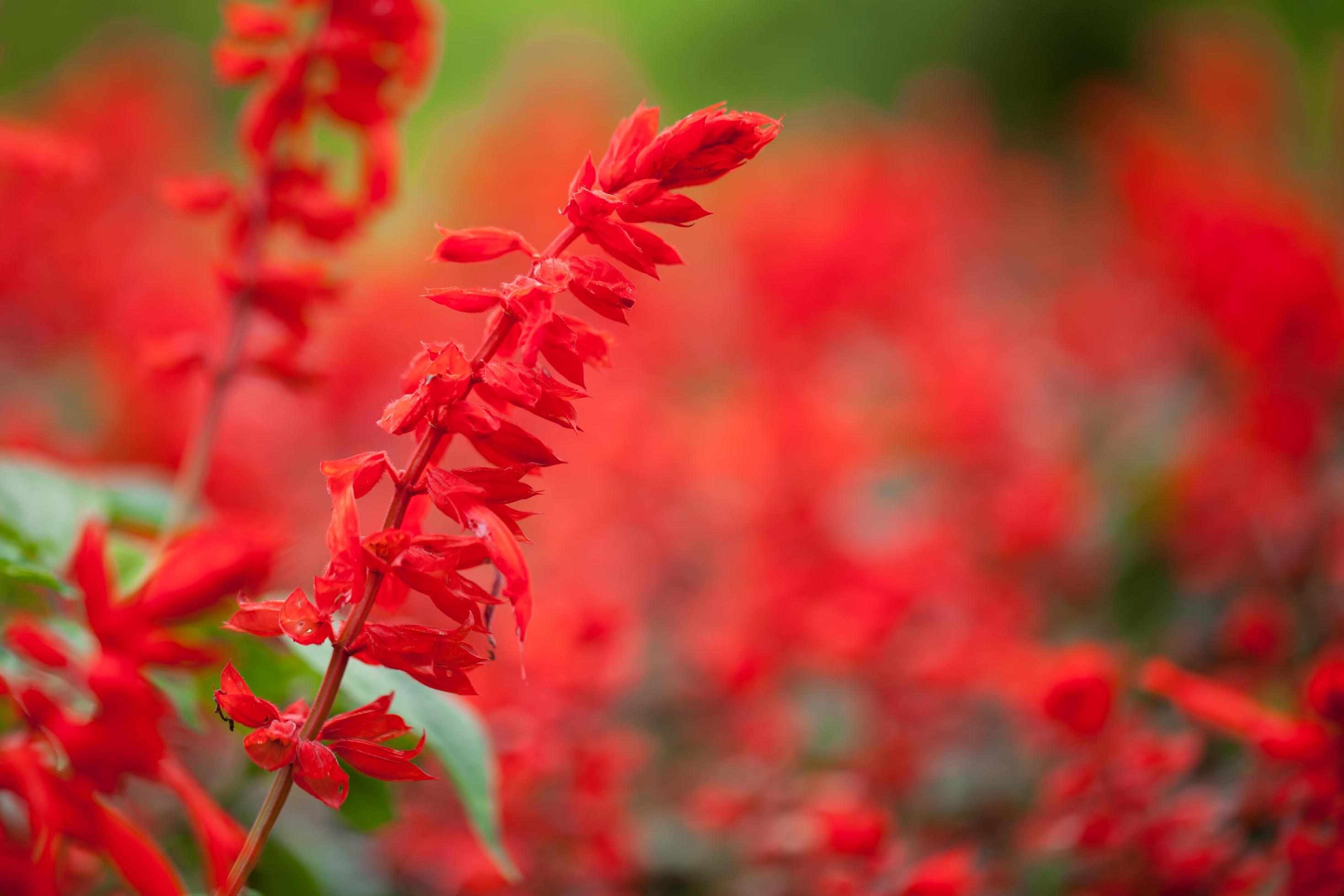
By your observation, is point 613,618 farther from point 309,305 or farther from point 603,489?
point 603,489

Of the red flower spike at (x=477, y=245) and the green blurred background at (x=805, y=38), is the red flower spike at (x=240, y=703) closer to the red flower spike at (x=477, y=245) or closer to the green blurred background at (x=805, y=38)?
the red flower spike at (x=477, y=245)

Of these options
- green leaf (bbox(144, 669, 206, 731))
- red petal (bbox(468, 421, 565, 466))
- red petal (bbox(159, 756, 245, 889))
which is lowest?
red petal (bbox(159, 756, 245, 889))

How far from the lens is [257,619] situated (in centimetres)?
35

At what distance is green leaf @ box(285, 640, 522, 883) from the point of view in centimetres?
45

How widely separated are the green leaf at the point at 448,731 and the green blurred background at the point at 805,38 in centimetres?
368

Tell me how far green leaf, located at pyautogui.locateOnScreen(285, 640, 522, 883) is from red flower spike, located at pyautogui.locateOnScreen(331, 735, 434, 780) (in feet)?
0.28

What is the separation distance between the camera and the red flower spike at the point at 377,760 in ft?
1.17

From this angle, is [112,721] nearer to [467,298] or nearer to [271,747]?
[271,747]

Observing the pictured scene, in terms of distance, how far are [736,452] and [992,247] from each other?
152 cm

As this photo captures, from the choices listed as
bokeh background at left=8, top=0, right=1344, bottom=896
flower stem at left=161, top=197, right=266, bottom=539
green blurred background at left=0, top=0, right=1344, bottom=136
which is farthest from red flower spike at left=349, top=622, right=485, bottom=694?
→ green blurred background at left=0, top=0, right=1344, bottom=136

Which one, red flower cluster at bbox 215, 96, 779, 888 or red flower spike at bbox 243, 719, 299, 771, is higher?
red flower cluster at bbox 215, 96, 779, 888

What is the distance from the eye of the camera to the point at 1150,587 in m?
1.18

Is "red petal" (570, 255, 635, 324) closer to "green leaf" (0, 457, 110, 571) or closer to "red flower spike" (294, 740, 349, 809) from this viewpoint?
"red flower spike" (294, 740, 349, 809)

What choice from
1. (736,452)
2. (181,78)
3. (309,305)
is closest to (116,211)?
(181,78)
